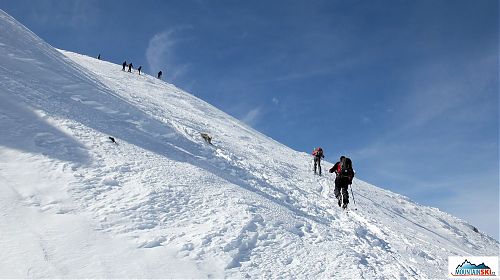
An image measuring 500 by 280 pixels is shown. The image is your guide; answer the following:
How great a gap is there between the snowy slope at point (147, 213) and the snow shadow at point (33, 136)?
0.03m

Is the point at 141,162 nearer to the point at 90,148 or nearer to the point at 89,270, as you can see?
the point at 90,148

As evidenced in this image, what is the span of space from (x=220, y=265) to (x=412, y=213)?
Result: 18.8 meters

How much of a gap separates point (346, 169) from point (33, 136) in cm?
1089

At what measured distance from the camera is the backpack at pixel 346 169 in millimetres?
14977

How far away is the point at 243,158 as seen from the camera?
20219 millimetres

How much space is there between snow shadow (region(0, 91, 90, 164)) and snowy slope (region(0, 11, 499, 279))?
34mm

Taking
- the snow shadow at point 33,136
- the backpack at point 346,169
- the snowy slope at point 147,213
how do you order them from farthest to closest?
the backpack at point 346,169 → the snow shadow at point 33,136 → the snowy slope at point 147,213

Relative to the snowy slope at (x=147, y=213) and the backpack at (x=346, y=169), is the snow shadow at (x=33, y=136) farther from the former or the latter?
the backpack at (x=346, y=169)

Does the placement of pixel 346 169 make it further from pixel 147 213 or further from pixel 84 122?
pixel 84 122

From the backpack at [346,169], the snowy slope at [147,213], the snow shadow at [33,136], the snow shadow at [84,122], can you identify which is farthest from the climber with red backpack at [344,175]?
the snow shadow at [33,136]

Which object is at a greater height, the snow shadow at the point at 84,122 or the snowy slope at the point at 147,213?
the snow shadow at the point at 84,122

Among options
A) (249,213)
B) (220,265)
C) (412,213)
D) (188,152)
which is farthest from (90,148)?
(412,213)

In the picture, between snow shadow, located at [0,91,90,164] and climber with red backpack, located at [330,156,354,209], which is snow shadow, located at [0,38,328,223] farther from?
climber with red backpack, located at [330,156,354,209]

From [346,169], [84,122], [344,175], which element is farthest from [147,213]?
[346,169]
